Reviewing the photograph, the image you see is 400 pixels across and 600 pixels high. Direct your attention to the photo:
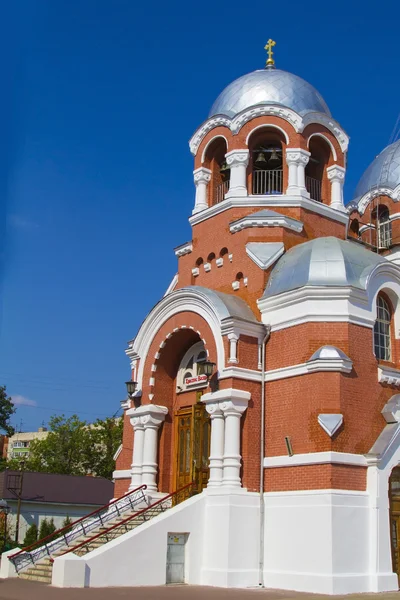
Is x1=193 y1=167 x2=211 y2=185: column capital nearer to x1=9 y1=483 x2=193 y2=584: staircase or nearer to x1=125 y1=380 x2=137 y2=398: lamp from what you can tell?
x1=125 y1=380 x2=137 y2=398: lamp

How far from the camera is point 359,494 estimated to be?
15.0m

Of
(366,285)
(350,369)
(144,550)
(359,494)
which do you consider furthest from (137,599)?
(366,285)

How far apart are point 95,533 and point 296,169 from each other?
10.1 metres

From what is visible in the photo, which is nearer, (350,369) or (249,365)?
(350,369)

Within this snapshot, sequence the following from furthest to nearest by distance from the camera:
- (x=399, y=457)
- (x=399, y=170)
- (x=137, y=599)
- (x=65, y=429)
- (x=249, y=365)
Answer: (x=65, y=429), (x=399, y=170), (x=249, y=365), (x=399, y=457), (x=137, y=599)

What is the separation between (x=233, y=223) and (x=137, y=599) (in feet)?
31.5

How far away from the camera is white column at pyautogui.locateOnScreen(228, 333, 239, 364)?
16453mm

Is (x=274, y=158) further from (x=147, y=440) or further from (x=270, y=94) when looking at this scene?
(x=147, y=440)

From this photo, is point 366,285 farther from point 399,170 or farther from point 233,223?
point 399,170

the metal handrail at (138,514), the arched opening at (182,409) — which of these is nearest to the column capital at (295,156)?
the arched opening at (182,409)

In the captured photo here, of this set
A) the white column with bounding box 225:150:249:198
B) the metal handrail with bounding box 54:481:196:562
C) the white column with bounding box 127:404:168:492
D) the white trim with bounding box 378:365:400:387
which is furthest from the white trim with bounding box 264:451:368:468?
the white column with bounding box 225:150:249:198

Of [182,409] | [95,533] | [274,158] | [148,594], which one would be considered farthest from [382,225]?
[148,594]

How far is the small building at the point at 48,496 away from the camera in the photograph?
32884 mm

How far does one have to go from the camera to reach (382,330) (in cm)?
1745
